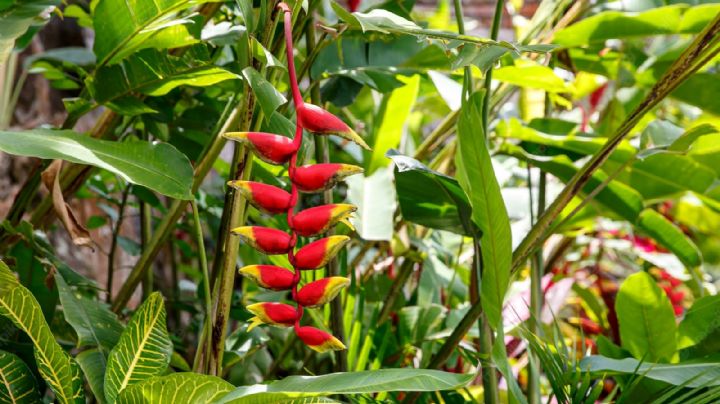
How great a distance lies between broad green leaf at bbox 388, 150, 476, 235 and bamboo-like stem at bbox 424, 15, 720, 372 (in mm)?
67

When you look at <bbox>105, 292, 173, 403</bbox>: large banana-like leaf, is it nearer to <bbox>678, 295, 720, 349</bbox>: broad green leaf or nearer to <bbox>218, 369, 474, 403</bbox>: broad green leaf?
<bbox>218, 369, 474, 403</bbox>: broad green leaf

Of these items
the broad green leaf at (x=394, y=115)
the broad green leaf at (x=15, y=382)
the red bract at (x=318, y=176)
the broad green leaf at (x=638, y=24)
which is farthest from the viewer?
the broad green leaf at (x=394, y=115)

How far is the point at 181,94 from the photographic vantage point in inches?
38.0

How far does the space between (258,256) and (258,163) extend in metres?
0.41

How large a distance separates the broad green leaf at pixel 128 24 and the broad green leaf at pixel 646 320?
1.67 feet

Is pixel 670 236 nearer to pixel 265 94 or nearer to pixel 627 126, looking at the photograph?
pixel 627 126

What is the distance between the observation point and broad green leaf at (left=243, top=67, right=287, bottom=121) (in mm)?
546

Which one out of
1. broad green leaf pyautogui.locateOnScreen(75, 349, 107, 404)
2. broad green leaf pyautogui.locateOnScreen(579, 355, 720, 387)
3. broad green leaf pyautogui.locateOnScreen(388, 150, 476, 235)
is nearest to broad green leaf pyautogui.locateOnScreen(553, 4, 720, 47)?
broad green leaf pyautogui.locateOnScreen(388, 150, 476, 235)

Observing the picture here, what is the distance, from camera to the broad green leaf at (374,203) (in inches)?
36.3

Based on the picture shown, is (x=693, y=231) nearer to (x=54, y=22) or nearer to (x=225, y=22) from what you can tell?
(x=225, y=22)

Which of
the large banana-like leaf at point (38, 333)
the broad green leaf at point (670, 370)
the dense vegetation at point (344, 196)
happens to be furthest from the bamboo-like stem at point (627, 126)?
the large banana-like leaf at point (38, 333)

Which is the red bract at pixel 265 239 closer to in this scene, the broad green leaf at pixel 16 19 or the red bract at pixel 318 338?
the red bract at pixel 318 338

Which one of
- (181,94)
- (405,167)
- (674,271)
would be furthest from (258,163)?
(674,271)

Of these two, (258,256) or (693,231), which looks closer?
(258,256)
